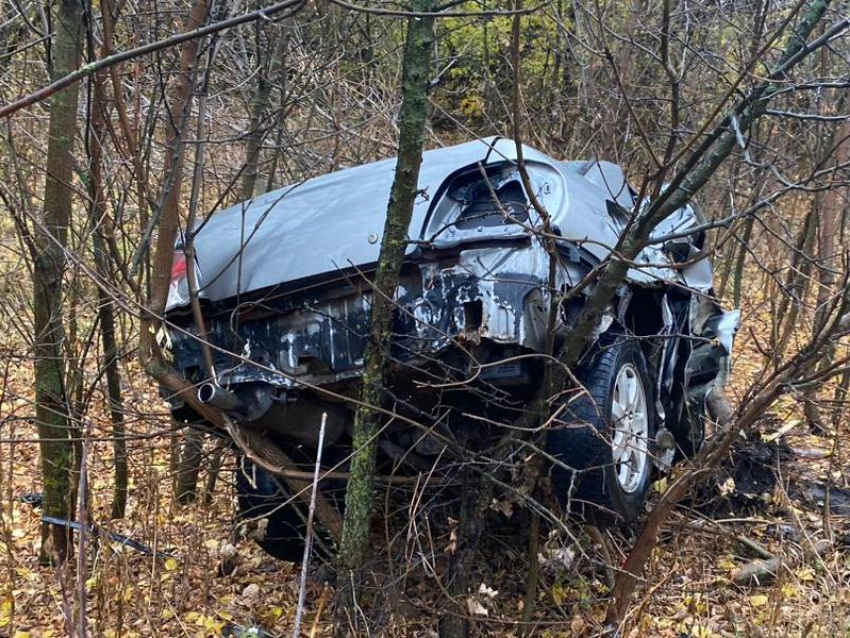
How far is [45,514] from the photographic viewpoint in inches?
201

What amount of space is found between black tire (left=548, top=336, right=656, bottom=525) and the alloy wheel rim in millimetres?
102

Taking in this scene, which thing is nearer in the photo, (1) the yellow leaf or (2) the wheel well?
(1) the yellow leaf

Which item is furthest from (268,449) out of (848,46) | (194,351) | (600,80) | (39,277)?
(600,80)

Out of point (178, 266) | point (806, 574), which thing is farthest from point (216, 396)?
point (806, 574)

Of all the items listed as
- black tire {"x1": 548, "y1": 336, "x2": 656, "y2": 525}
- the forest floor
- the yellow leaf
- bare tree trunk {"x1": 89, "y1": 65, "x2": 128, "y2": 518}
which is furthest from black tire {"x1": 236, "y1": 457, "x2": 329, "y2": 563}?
the yellow leaf

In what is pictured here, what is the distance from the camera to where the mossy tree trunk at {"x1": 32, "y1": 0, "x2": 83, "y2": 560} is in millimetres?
4555

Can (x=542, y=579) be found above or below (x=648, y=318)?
below

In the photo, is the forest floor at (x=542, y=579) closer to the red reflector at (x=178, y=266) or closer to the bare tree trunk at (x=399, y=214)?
the red reflector at (x=178, y=266)

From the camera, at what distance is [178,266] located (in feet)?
14.0

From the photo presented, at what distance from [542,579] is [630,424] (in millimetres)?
906

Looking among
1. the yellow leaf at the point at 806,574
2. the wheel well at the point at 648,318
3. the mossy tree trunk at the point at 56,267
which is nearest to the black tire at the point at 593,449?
the wheel well at the point at 648,318

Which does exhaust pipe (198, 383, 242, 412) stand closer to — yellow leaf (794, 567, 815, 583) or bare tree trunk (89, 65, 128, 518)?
bare tree trunk (89, 65, 128, 518)

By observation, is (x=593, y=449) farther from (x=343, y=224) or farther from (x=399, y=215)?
(x=343, y=224)

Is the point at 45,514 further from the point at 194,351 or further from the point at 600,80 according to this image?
the point at 600,80
